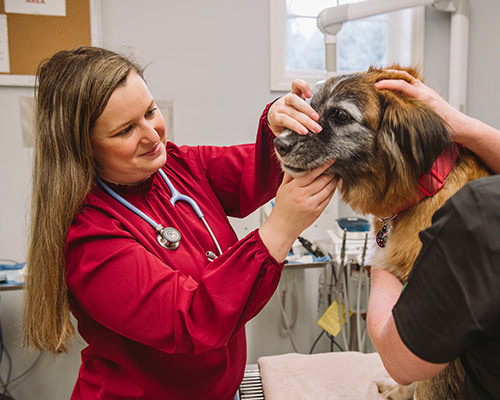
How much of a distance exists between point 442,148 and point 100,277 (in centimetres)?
79

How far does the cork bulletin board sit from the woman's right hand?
1.72m

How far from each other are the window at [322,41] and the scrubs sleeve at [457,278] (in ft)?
6.46

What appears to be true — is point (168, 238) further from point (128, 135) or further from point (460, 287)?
point (460, 287)

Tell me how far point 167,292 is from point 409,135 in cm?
62

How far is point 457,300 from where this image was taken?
0.47 m

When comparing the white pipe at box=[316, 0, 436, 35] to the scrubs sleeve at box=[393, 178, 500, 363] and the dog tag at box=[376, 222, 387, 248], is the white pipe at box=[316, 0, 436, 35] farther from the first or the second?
the scrubs sleeve at box=[393, 178, 500, 363]

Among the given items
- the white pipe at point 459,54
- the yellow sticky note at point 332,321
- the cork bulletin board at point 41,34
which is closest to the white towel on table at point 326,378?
the yellow sticky note at point 332,321

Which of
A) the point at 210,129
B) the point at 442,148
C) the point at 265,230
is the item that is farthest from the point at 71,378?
the point at 442,148

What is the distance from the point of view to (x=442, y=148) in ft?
2.95

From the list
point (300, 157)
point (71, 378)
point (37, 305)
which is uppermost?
point (300, 157)

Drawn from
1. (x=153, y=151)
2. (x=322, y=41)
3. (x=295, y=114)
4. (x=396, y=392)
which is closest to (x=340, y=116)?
(x=295, y=114)

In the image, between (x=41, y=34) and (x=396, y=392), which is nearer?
(x=396, y=392)

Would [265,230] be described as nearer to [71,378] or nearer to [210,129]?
[210,129]

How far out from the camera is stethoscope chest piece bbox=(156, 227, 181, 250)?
978 mm
